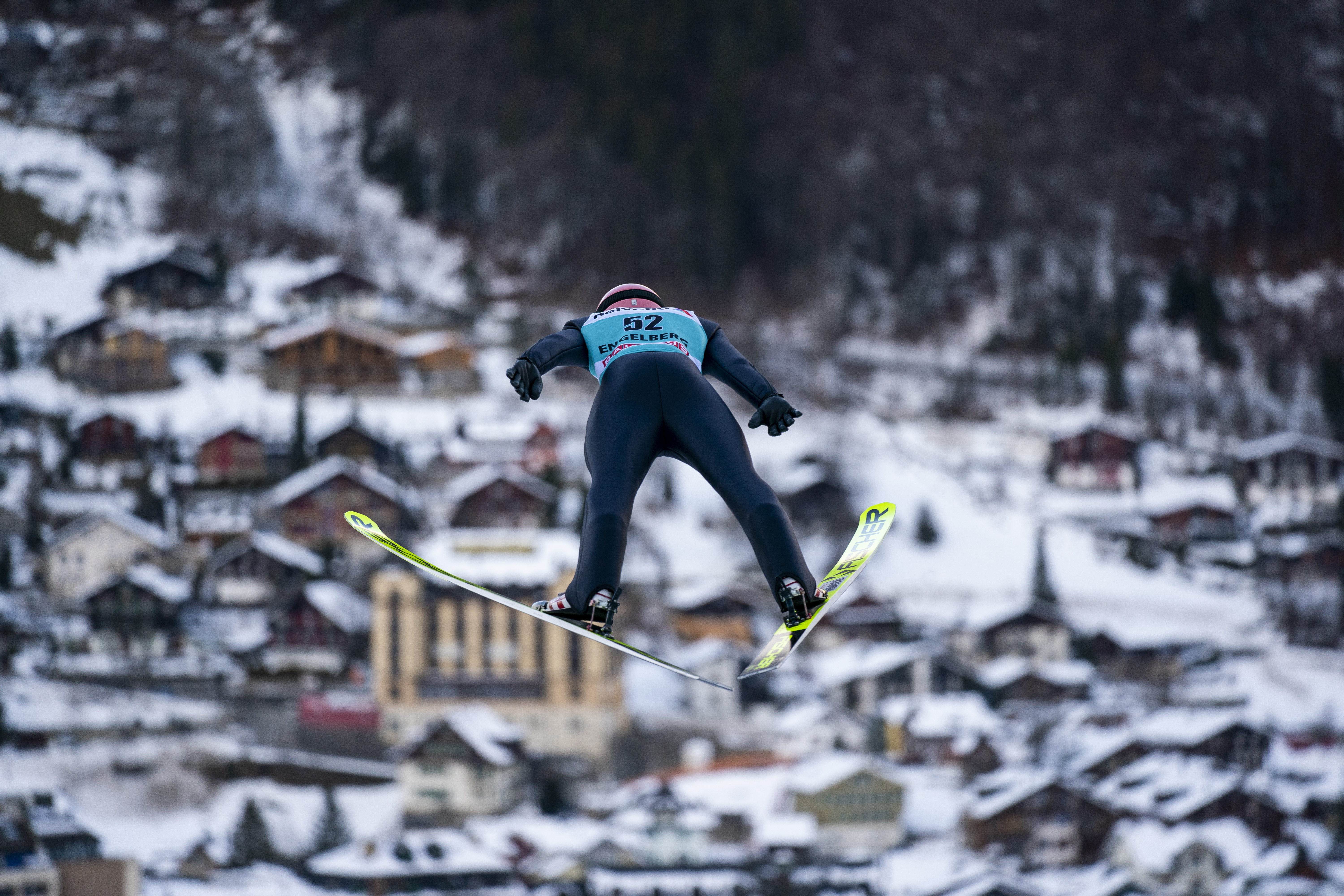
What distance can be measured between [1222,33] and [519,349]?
5283 cm

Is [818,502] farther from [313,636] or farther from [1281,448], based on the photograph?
[1281,448]

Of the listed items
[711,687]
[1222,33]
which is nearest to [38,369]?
[711,687]

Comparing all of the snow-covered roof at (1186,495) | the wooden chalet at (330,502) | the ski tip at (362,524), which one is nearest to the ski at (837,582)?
the ski tip at (362,524)

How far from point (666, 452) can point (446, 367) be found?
5280 cm

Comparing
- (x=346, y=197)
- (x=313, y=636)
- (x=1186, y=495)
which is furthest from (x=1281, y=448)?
(x=346, y=197)

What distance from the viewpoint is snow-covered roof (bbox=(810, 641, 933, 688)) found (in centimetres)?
4353

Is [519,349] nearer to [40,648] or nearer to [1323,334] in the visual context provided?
[40,648]

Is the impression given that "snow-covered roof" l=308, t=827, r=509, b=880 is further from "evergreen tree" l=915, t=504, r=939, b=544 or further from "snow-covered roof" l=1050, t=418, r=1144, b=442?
"snow-covered roof" l=1050, t=418, r=1144, b=442

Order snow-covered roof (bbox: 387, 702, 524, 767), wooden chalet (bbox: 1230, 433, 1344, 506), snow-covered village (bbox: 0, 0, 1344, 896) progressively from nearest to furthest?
snow-covered village (bbox: 0, 0, 1344, 896), snow-covered roof (bbox: 387, 702, 524, 767), wooden chalet (bbox: 1230, 433, 1344, 506)

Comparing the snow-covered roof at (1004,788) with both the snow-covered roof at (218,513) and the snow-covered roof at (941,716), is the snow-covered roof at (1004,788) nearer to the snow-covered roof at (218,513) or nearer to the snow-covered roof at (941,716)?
the snow-covered roof at (941,716)

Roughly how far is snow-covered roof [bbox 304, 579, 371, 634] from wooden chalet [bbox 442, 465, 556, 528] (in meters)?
3.27

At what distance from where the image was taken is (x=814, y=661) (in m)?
45.7

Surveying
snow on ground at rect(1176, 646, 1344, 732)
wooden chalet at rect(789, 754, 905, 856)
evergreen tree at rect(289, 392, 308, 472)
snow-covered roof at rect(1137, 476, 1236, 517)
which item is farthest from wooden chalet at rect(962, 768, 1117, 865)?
Result: evergreen tree at rect(289, 392, 308, 472)

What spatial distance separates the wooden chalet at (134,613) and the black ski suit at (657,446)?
4144cm
